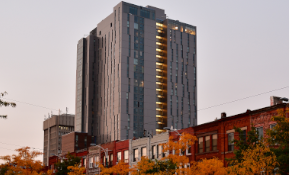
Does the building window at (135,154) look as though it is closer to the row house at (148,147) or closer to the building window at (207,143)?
the row house at (148,147)

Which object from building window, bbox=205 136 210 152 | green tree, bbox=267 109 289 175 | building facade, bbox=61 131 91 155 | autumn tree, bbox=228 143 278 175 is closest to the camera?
green tree, bbox=267 109 289 175

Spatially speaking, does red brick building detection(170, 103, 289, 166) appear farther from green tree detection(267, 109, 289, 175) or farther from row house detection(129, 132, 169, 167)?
green tree detection(267, 109, 289, 175)

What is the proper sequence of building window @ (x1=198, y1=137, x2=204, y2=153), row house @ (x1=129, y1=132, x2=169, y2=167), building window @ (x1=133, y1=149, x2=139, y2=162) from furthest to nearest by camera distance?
building window @ (x1=133, y1=149, x2=139, y2=162), row house @ (x1=129, y1=132, x2=169, y2=167), building window @ (x1=198, y1=137, x2=204, y2=153)

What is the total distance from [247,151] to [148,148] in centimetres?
3689

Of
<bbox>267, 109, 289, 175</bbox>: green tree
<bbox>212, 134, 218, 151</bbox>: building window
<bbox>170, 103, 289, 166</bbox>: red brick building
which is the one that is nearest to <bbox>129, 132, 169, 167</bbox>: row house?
<bbox>170, 103, 289, 166</bbox>: red brick building

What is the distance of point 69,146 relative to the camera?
19650cm

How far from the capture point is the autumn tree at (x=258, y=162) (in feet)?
111

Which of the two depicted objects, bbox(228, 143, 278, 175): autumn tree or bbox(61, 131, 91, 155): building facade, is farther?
bbox(61, 131, 91, 155): building facade

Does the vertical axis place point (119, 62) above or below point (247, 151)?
above

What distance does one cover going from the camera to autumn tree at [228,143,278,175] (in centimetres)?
3397

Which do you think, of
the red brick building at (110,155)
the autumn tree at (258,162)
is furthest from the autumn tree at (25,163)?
the autumn tree at (258,162)
